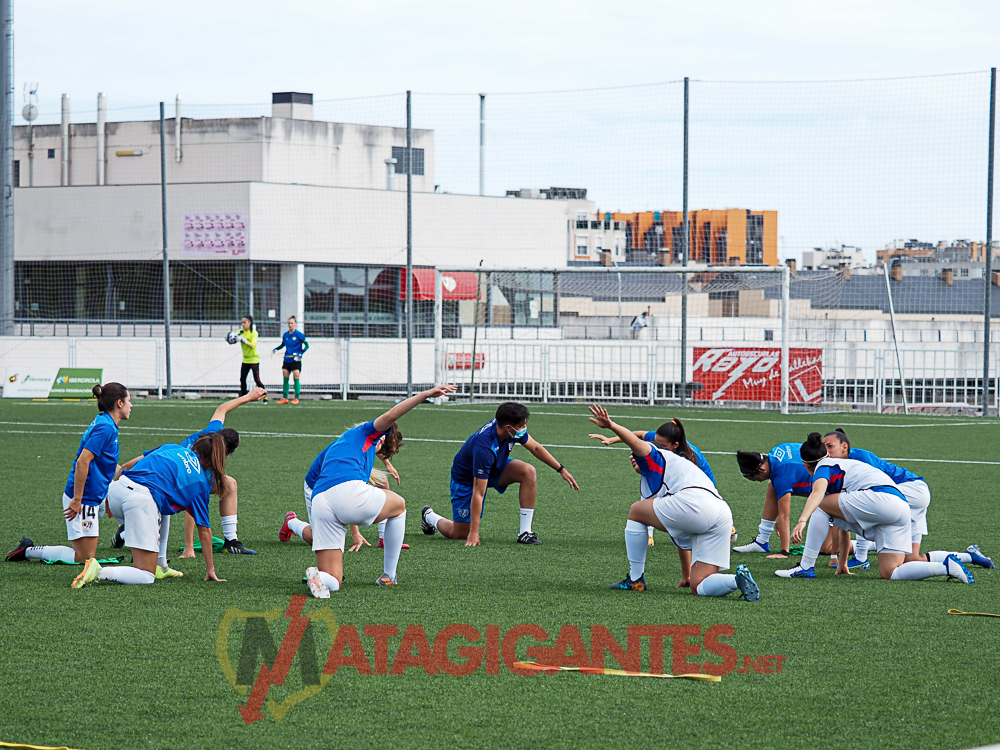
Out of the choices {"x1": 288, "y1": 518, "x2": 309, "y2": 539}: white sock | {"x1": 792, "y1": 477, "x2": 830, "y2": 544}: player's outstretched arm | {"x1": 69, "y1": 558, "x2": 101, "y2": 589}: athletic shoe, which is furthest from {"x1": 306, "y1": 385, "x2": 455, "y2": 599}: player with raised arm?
{"x1": 792, "y1": 477, "x2": 830, "y2": 544}: player's outstretched arm

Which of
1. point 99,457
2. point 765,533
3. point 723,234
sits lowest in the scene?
point 765,533

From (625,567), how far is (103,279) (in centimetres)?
2700

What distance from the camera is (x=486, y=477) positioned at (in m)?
8.79

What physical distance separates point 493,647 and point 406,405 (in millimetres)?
1646

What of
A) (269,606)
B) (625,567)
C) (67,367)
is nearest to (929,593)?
(625,567)

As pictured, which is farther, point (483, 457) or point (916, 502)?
point (483, 457)

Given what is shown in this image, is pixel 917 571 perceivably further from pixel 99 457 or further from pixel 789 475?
pixel 99 457

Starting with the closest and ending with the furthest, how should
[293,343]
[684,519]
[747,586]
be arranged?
[747,586] → [684,519] → [293,343]

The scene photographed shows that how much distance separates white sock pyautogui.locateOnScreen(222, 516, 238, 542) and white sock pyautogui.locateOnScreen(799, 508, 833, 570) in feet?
13.0

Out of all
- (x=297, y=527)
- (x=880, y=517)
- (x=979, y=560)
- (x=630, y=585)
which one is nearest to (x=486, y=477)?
(x=297, y=527)

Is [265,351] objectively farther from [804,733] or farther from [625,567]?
[804,733]

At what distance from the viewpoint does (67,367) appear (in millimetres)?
26484

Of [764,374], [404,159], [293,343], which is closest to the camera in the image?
[764,374]

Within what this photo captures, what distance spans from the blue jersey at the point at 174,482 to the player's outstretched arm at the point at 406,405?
1218mm
